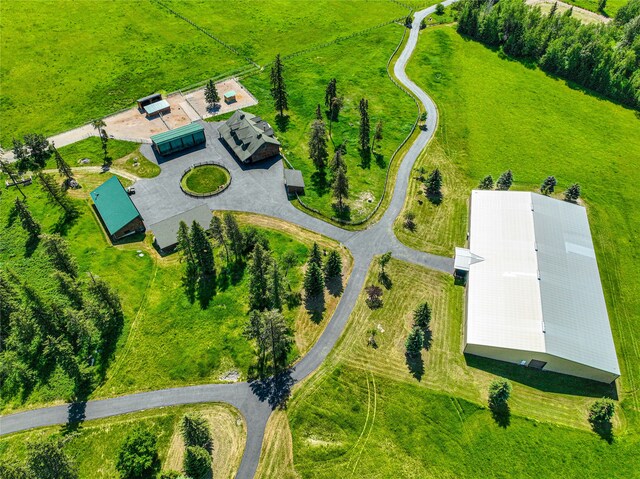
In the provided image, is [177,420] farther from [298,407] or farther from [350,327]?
[350,327]

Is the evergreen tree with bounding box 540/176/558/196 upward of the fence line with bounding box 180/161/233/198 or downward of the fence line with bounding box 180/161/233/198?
upward

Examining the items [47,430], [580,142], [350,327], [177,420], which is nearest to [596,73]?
[580,142]

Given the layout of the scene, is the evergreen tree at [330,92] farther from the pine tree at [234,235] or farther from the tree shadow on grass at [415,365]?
the tree shadow on grass at [415,365]

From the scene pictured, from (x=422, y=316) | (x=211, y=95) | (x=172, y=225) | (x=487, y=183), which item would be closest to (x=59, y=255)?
(x=172, y=225)

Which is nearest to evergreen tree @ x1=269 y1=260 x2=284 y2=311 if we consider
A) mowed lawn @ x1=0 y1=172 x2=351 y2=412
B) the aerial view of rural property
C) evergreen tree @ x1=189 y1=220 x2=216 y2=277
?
the aerial view of rural property

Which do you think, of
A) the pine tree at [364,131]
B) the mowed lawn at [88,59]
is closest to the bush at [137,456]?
the pine tree at [364,131]

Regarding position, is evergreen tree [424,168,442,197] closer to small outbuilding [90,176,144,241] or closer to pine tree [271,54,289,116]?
pine tree [271,54,289,116]

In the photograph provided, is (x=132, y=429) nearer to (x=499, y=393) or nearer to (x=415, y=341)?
(x=415, y=341)
